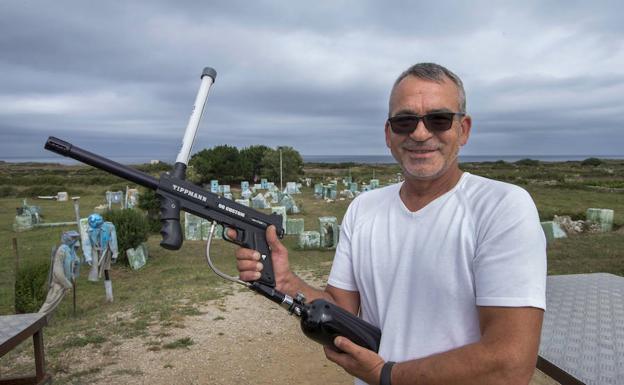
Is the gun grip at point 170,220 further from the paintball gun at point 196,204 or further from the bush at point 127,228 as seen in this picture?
the bush at point 127,228

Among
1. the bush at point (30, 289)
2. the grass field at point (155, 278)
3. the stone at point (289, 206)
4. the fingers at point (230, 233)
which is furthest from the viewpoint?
the stone at point (289, 206)

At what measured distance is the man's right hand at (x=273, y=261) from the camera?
2254 millimetres

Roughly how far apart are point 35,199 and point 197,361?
3404cm

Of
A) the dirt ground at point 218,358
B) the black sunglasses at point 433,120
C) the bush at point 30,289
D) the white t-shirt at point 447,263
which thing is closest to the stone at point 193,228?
the bush at point 30,289

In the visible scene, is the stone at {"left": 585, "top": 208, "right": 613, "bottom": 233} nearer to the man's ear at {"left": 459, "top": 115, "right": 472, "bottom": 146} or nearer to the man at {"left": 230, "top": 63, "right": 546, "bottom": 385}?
the man's ear at {"left": 459, "top": 115, "right": 472, "bottom": 146}

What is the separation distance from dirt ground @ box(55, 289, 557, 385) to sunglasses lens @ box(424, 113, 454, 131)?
13.9ft

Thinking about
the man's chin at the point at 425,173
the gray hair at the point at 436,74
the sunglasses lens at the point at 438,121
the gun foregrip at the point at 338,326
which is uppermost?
the gray hair at the point at 436,74

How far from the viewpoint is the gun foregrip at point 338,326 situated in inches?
73.9

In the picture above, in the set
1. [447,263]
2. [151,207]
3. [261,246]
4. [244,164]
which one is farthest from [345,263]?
[244,164]

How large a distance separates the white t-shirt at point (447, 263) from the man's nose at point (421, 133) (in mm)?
231

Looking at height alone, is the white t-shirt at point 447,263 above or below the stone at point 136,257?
above

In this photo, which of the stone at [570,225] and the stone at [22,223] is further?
the stone at [22,223]

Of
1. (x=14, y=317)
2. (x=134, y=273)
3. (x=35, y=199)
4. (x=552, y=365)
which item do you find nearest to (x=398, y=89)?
(x=552, y=365)

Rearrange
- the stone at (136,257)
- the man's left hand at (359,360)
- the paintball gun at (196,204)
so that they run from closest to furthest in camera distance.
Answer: the man's left hand at (359,360) < the paintball gun at (196,204) < the stone at (136,257)
